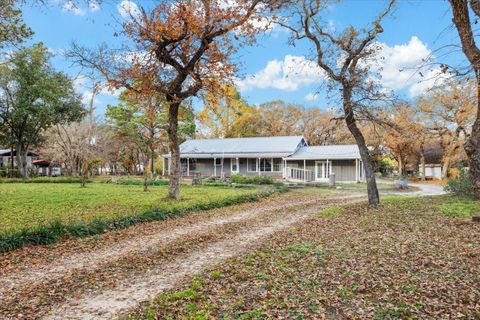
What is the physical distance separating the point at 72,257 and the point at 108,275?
1441 millimetres

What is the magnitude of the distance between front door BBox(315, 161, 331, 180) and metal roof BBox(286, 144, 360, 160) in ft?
3.08

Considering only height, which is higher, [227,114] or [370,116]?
[227,114]

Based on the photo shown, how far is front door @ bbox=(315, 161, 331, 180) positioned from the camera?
31075mm

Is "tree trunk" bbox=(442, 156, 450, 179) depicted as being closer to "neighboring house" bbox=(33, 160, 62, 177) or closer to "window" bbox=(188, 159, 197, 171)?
"window" bbox=(188, 159, 197, 171)

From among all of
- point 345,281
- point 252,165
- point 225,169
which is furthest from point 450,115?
point 345,281

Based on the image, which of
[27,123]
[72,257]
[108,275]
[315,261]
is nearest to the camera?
[108,275]

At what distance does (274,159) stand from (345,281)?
2890 cm

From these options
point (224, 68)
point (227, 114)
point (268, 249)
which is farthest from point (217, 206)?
point (227, 114)

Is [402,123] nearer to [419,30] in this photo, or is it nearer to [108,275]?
[419,30]

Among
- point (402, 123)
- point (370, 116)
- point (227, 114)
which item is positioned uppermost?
point (227, 114)

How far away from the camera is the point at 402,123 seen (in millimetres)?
31500

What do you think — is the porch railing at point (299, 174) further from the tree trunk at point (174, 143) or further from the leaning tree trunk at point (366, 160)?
the tree trunk at point (174, 143)

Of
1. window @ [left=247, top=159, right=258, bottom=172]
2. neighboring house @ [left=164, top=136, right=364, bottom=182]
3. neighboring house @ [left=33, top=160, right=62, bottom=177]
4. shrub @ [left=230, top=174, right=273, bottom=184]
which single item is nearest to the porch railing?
neighboring house @ [left=164, top=136, right=364, bottom=182]

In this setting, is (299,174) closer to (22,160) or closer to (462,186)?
(462,186)
